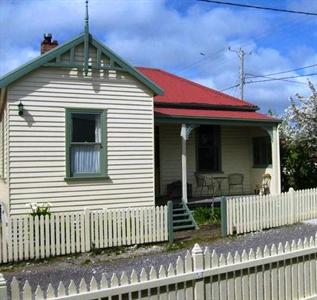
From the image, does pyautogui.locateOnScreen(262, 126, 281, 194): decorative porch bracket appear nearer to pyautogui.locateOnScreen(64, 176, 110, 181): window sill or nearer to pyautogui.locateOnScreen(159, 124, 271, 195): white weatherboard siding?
pyautogui.locateOnScreen(159, 124, 271, 195): white weatherboard siding

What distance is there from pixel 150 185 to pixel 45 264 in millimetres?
5024

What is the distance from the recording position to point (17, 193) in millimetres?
12469

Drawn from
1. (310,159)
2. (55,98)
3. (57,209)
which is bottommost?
(57,209)

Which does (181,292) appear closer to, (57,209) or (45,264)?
(45,264)

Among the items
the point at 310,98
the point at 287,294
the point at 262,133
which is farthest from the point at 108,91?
the point at 310,98

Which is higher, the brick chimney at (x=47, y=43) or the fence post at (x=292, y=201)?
the brick chimney at (x=47, y=43)

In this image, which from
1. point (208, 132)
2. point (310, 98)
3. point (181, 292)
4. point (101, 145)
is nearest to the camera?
point (181, 292)

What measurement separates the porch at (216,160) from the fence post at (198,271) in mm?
10864

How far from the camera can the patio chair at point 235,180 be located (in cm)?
1852

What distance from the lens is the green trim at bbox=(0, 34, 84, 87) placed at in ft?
40.1

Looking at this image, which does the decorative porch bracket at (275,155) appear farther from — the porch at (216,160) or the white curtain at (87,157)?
the white curtain at (87,157)

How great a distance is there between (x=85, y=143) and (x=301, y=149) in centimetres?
1027

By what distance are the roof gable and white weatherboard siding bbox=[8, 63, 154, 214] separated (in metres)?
0.20

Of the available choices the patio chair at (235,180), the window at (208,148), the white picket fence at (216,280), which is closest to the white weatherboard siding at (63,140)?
the window at (208,148)
